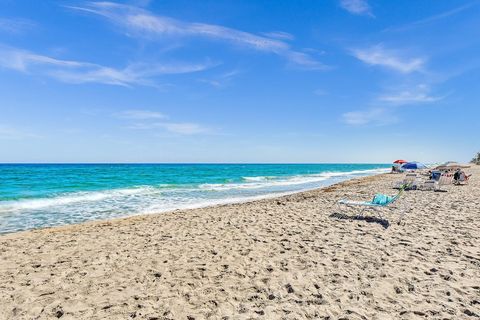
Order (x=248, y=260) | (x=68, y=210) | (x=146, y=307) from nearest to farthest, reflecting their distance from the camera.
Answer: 1. (x=146, y=307)
2. (x=248, y=260)
3. (x=68, y=210)

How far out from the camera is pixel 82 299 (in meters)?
4.26

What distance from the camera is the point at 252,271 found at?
5023mm

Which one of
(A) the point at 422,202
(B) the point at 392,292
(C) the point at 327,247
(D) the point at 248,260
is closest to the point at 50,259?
(D) the point at 248,260

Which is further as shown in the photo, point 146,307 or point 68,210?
point 68,210

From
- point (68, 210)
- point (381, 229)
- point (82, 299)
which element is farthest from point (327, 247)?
point (68, 210)

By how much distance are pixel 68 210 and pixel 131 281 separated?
36.1 ft

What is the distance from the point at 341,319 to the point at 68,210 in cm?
1358

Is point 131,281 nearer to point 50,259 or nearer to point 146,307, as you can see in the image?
point 146,307

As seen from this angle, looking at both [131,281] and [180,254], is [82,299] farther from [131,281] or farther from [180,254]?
[180,254]

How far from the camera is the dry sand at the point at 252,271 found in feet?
12.9

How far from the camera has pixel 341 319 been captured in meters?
3.64

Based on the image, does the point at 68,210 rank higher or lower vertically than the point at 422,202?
lower

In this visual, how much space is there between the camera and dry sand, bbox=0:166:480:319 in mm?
3922

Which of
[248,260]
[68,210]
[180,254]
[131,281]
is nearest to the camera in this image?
[131,281]
